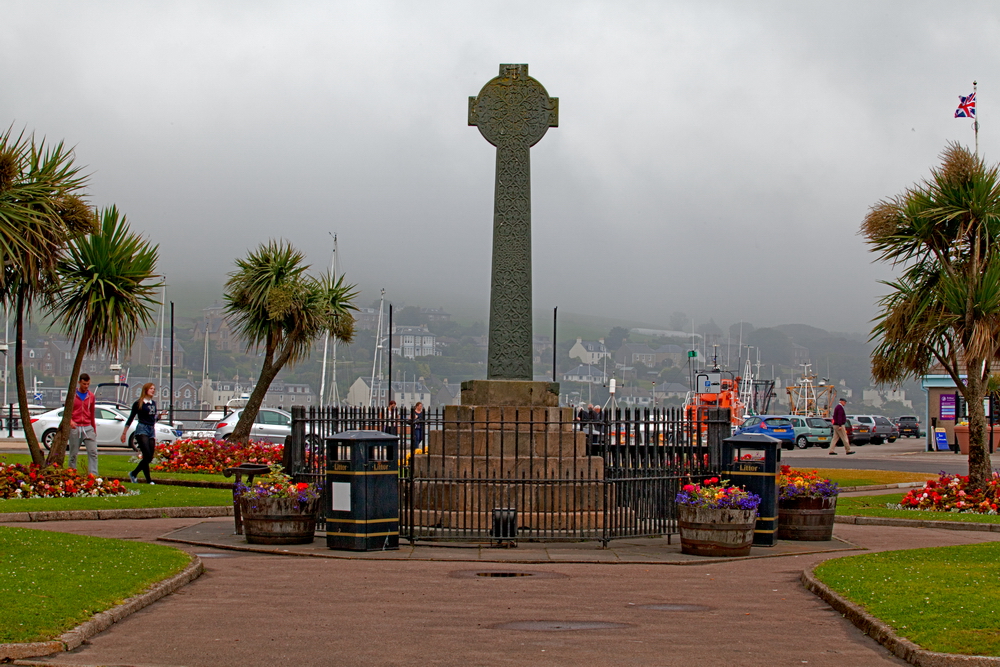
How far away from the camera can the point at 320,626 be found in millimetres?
9523

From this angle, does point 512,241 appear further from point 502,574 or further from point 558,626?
point 558,626

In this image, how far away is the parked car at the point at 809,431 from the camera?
58.4 m

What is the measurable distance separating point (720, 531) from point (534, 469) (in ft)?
10.0

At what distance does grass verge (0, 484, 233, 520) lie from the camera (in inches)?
717

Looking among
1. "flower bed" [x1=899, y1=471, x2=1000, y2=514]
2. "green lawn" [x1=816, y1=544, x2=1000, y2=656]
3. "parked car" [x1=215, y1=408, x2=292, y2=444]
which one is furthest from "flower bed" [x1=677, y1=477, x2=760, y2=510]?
"parked car" [x1=215, y1=408, x2=292, y2=444]

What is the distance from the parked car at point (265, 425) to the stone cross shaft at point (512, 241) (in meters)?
19.7

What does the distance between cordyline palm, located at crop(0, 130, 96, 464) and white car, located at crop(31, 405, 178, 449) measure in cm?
1359

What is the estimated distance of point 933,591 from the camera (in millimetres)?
10695

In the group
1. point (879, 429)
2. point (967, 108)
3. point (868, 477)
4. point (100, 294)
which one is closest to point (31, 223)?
point (100, 294)

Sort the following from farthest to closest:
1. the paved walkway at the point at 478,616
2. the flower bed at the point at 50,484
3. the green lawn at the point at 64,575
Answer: the flower bed at the point at 50,484 < the green lawn at the point at 64,575 < the paved walkway at the point at 478,616

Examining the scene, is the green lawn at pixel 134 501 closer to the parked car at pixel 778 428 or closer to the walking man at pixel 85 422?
the walking man at pixel 85 422

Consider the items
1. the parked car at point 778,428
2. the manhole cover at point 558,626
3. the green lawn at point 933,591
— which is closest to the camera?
the green lawn at point 933,591

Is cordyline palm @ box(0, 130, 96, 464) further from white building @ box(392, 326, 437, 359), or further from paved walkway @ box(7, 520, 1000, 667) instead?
white building @ box(392, 326, 437, 359)

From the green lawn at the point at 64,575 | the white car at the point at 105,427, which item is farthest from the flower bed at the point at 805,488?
the white car at the point at 105,427
